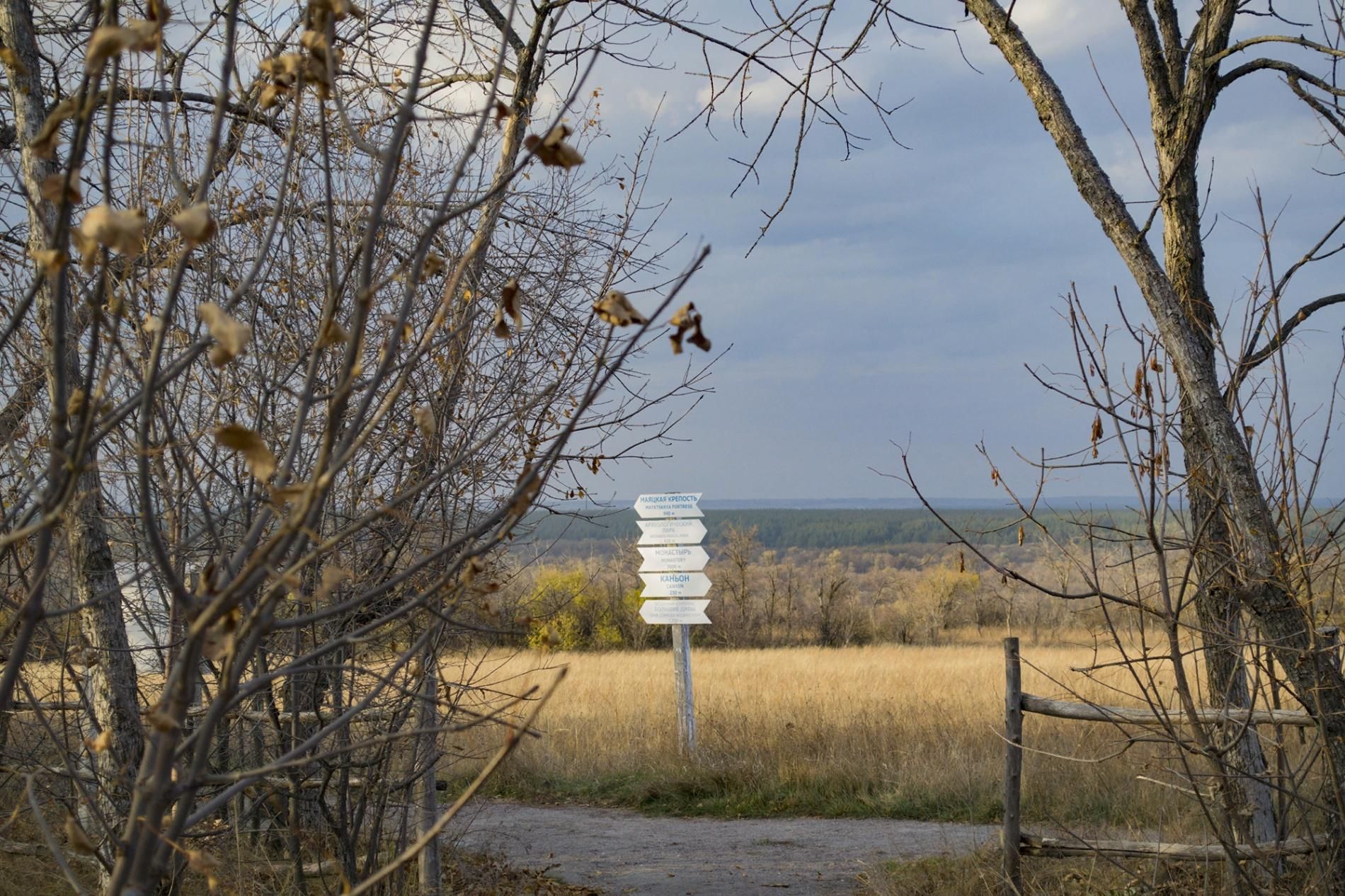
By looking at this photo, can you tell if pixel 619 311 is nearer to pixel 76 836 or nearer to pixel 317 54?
pixel 317 54

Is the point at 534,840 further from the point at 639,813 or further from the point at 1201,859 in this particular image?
the point at 1201,859

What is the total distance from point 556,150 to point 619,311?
0.69 ft

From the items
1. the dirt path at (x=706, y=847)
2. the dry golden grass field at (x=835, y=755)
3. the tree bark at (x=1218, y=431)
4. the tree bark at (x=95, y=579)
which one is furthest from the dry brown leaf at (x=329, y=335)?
the dirt path at (x=706, y=847)

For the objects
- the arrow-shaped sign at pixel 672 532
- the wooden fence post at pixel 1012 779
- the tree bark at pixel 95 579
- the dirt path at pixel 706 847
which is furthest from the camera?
the arrow-shaped sign at pixel 672 532

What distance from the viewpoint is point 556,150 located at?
131 centimetres

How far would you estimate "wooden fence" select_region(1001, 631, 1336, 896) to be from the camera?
15.9ft

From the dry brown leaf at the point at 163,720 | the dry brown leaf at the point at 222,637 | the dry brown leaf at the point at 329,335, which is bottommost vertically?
the dry brown leaf at the point at 163,720

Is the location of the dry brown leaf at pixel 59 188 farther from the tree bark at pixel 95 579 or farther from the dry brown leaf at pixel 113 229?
the tree bark at pixel 95 579

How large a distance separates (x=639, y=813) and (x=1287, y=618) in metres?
6.67

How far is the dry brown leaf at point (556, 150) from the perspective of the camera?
4.26ft

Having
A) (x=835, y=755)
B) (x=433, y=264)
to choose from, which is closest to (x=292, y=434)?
(x=433, y=264)

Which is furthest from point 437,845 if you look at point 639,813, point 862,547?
point 862,547

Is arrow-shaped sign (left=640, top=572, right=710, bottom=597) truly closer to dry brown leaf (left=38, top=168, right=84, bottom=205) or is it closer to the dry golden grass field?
the dry golden grass field

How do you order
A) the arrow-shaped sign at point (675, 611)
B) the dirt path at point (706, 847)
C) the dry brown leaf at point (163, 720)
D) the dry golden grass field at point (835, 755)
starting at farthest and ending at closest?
the arrow-shaped sign at point (675, 611)
the dry golden grass field at point (835, 755)
the dirt path at point (706, 847)
the dry brown leaf at point (163, 720)
